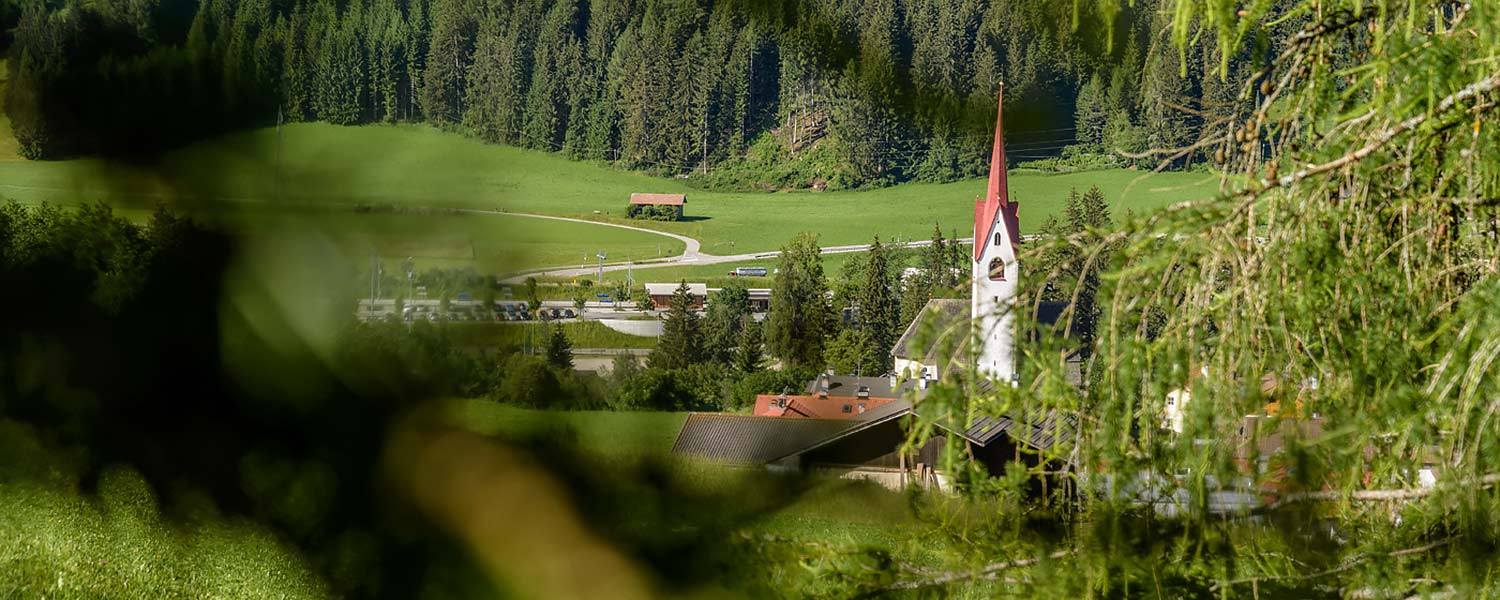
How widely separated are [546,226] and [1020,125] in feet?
2.73

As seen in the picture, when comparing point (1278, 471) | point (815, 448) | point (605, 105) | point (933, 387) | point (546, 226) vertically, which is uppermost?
point (605, 105)

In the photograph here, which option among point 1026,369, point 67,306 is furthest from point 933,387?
point 67,306

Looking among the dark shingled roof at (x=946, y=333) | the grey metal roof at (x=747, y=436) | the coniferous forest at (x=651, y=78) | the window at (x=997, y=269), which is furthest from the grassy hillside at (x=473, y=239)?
the dark shingled roof at (x=946, y=333)

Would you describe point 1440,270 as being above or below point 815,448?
above

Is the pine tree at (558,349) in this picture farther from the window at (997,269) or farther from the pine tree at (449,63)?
the window at (997,269)

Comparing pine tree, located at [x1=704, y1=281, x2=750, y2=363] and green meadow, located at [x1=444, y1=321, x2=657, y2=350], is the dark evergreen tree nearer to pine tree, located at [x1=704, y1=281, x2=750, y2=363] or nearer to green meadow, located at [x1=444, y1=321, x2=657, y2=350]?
green meadow, located at [x1=444, y1=321, x2=657, y2=350]

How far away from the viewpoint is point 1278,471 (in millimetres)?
1094

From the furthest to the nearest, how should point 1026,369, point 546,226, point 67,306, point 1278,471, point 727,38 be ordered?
point 67,306, point 727,38, point 546,226, point 1278,471, point 1026,369

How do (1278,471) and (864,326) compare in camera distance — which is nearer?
(1278,471)

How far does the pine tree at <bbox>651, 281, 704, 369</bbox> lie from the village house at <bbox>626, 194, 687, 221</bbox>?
0.12m

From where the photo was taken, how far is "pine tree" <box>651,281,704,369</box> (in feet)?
5.46

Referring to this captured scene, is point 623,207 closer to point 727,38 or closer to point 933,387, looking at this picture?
point 727,38

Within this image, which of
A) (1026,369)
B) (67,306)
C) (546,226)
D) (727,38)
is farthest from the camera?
(67,306)

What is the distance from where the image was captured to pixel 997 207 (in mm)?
1839
